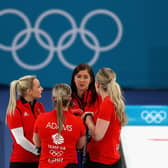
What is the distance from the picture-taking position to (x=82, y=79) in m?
4.84

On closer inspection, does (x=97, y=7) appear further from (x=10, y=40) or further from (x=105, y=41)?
(x=10, y=40)

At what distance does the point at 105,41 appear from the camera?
36.0ft

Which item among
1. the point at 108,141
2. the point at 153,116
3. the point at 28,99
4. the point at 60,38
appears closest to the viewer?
the point at 108,141

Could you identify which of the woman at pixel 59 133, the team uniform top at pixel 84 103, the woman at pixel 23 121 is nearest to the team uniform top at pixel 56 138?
the woman at pixel 59 133

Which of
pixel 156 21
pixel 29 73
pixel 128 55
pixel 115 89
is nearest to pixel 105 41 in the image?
pixel 128 55

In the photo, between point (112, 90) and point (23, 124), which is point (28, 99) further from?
point (112, 90)

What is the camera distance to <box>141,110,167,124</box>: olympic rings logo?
8055 mm

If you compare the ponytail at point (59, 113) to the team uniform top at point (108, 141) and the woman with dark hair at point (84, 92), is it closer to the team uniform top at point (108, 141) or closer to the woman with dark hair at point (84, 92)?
the team uniform top at point (108, 141)

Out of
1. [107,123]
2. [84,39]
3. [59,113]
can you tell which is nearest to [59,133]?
[59,113]

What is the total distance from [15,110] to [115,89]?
102 centimetres

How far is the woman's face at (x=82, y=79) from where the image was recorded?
484cm

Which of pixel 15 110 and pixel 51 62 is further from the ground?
pixel 51 62

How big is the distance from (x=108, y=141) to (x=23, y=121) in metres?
0.88

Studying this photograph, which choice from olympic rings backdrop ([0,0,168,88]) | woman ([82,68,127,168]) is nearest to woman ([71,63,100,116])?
woman ([82,68,127,168])
